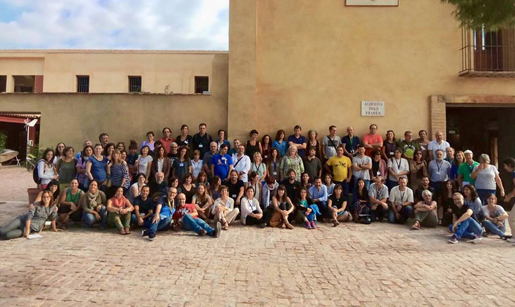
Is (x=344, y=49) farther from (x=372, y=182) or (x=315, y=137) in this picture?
(x=372, y=182)

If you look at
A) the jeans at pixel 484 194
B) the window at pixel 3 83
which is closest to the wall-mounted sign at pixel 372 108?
the jeans at pixel 484 194

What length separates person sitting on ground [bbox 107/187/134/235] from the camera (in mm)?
7473

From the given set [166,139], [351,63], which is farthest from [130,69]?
[351,63]

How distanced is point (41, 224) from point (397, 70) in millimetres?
9621

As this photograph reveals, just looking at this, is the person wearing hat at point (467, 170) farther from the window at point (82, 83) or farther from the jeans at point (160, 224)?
the window at point (82, 83)

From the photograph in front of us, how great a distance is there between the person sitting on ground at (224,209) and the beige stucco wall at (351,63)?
313cm

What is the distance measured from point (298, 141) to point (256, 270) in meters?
5.03

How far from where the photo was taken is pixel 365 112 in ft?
35.1

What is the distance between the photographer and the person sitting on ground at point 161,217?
712 cm

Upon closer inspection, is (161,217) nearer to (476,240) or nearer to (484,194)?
(476,240)

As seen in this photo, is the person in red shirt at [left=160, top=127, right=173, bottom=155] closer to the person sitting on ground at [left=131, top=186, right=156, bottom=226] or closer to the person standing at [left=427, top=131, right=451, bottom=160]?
the person sitting on ground at [left=131, top=186, right=156, bottom=226]

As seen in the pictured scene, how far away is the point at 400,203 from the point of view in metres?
8.55

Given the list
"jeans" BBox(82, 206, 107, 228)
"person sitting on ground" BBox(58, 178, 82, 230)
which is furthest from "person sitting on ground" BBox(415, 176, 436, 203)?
"person sitting on ground" BBox(58, 178, 82, 230)

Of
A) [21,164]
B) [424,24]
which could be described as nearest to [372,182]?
[424,24]
